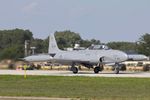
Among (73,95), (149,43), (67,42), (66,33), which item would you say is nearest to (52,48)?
(73,95)

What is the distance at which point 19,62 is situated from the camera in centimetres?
7012

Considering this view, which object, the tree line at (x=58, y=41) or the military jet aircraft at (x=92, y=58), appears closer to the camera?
the military jet aircraft at (x=92, y=58)

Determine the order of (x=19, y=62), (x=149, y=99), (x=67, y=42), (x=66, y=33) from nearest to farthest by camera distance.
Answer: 1. (x=149, y=99)
2. (x=19, y=62)
3. (x=67, y=42)
4. (x=66, y=33)

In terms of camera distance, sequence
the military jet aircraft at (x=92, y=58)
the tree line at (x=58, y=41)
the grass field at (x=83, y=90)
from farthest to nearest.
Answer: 1. the tree line at (x=58, y=41)
2. the military jet aircraft at (x=92, y=58)
3. the grass field at (x=83, y=90)

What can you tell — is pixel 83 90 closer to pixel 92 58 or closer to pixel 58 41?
pixel 92 58

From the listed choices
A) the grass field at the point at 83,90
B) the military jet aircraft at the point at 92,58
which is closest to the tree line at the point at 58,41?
the military jet aircraft at the point at 92,58

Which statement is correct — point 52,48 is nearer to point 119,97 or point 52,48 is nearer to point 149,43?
point 119,97

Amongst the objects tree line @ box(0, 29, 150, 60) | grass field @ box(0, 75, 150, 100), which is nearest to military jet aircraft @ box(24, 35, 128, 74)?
grass field @ box(0, 75, 150, 100)

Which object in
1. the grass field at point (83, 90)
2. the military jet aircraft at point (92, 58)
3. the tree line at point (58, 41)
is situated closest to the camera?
the grass field at point (83, 90)

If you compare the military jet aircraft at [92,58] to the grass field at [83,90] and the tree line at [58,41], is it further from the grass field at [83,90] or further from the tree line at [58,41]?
the tree line at [58,41]

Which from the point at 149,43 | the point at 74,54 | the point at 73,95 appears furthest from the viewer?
the point at 149,43

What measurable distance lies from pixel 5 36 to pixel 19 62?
4543 inches

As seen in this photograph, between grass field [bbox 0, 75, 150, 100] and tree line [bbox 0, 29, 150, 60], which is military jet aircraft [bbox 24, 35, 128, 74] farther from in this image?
tree line [bbox 0, 29, 150, 60]

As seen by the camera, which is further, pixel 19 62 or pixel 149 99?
pixel 19 62
